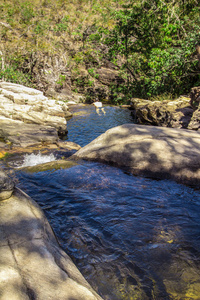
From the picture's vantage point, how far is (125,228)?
3.01 metres

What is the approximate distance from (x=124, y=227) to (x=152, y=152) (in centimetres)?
235

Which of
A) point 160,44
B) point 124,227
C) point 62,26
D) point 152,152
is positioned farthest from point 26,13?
point 124,227

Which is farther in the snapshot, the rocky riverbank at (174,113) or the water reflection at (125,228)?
the rocky riverbank at (174,113)

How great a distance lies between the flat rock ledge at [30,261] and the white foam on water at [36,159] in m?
3.40

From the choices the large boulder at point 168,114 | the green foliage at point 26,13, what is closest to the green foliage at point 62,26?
the green foliage at point 26,13

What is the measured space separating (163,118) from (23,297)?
9.62 m

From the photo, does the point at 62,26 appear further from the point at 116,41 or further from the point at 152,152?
the point at 152,152

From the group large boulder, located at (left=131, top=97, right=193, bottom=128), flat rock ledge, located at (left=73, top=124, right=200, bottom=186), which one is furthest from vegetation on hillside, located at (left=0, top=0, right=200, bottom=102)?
flat rock ledge, located at (left=73, top=124, right=200, bottom=186)

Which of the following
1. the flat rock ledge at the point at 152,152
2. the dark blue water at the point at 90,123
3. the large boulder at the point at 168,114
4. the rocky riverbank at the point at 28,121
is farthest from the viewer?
the large boulder at the point at 168,114

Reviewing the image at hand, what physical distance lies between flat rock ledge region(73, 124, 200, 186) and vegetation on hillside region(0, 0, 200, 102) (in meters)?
9.31

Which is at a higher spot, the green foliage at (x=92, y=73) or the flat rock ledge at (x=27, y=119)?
the green foliage at (x=92, y=73)

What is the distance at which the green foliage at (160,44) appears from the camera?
13391 millimetres

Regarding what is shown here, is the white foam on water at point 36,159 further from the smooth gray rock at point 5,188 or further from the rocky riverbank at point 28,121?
the smooth gray rock at point 5,188

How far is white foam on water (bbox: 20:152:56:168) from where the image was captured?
5940 millimetres
